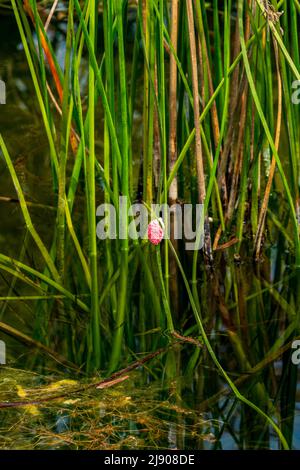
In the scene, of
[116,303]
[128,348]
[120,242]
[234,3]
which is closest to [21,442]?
[128,348]

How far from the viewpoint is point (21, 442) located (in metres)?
1.34

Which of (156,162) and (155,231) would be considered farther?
(156,162)

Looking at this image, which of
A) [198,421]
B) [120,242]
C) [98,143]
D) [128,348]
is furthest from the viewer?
[98,143]

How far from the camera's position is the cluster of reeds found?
5.58ft

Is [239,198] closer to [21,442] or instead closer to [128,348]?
[128,348]

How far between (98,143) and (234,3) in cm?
145

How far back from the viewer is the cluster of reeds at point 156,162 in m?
1.70

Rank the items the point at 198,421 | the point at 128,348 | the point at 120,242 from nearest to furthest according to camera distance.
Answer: the point at 198,421 < the point at 128,348 < the point at 120,242

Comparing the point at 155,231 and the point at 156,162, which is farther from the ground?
the point at 156,162

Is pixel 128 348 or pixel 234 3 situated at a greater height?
pixel 234 3

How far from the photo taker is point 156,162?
6.97 ft

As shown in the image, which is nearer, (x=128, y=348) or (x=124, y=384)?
(x=124, y=384)
